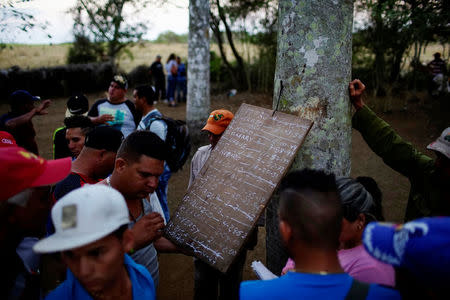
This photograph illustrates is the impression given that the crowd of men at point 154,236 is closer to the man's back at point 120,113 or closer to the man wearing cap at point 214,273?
the man wearing cap at point 214,273

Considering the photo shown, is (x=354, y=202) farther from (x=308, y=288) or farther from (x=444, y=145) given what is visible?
(x=444, y=145)

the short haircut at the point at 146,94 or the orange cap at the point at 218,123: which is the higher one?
the short haircut at the point at 146,94

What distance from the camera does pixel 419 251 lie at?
955mm

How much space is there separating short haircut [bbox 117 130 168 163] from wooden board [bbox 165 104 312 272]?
463 mm

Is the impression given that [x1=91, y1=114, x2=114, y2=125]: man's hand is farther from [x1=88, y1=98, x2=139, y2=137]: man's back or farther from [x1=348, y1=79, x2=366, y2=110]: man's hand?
[x1=348, y1=79, x2=366, y2=110]: man's hand

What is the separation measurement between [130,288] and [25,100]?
3.93 m

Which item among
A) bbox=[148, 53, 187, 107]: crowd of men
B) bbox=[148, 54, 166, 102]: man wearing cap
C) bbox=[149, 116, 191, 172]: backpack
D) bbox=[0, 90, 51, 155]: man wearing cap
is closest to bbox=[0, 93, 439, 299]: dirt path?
bbox=[148, 53, 187, 107]: crowd of men

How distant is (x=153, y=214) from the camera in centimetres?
195

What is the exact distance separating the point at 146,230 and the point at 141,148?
1.77 ft

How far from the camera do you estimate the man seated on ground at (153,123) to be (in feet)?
12.1

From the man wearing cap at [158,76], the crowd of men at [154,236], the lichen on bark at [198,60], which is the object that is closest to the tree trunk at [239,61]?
the man wearing cap at [158,76]

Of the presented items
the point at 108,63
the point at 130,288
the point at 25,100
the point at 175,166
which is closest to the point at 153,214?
the point at 130,288

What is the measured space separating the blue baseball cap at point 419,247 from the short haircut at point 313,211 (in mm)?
270

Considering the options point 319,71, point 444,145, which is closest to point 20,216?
point 319,71
